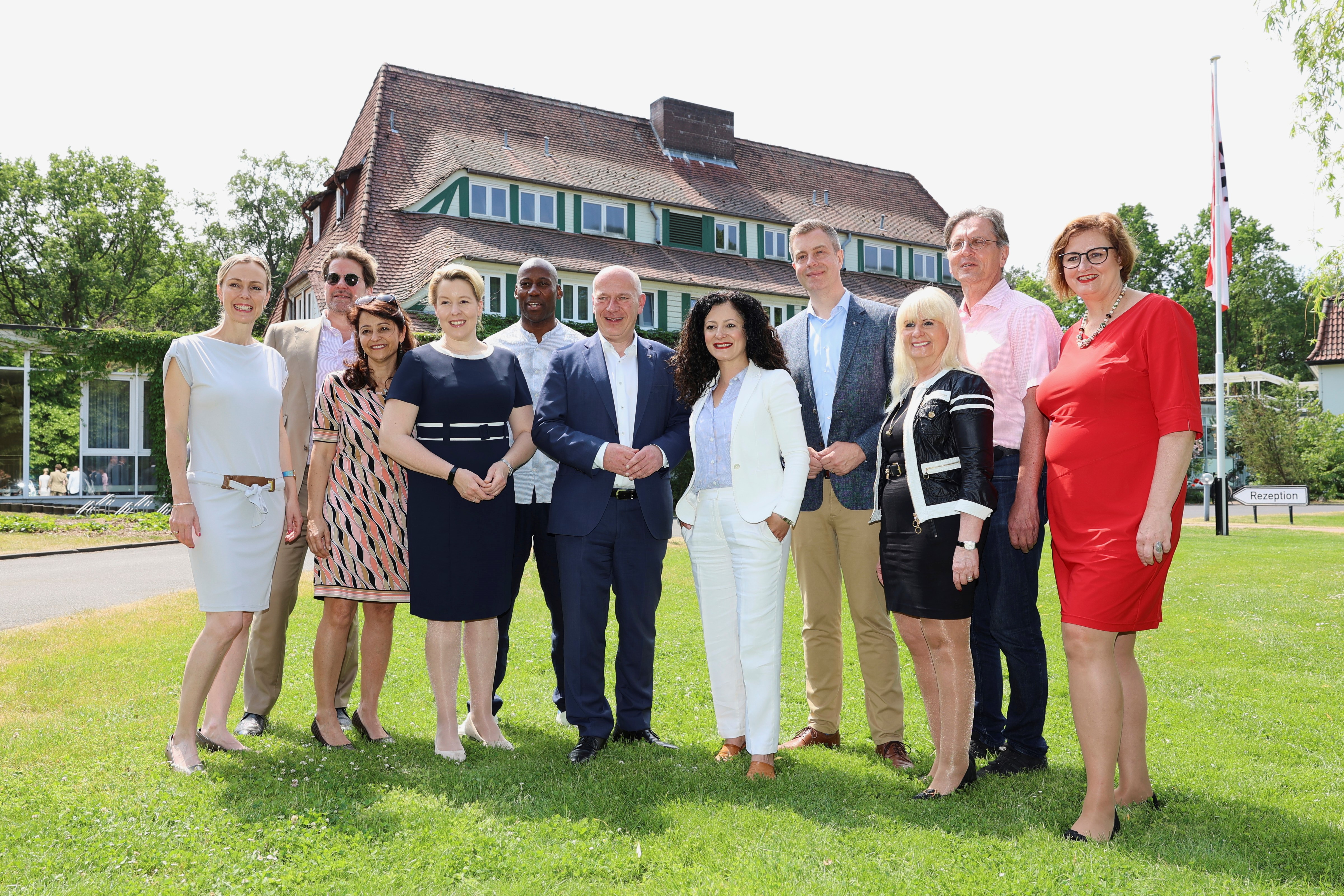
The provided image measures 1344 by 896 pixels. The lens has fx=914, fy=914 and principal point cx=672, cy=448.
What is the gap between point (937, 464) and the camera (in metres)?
4.10

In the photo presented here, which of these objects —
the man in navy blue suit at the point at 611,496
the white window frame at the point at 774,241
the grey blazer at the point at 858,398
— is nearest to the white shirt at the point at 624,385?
the man in navy blue suit at the point at 611,496

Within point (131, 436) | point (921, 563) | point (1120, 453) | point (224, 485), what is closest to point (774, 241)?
point (131, 436)

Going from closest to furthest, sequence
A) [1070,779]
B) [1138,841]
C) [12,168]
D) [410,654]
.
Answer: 1. [1138,841]
2. [1070,779]
3. [410,654]
4. [12,168]

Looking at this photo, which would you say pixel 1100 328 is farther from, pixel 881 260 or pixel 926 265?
pixel 926 265

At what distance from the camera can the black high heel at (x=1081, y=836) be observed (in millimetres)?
3625

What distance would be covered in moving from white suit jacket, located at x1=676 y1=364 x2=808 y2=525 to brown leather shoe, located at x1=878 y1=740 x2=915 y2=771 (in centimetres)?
134

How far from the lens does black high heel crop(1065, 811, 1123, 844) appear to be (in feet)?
11.9

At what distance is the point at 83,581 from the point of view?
12.6m

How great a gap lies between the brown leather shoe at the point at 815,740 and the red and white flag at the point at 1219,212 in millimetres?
20934

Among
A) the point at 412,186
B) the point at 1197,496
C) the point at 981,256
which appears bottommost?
the point at 1197,496

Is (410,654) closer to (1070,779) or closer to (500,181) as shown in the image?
(1070,779)

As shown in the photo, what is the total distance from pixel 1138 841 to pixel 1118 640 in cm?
82

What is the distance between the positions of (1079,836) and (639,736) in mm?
2326

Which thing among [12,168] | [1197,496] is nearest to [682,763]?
[1197,496]
